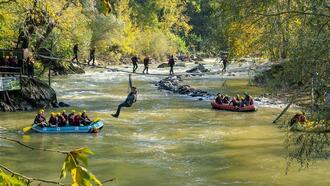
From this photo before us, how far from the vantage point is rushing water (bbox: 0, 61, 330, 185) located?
13.3m

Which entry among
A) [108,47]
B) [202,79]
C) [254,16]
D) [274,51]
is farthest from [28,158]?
[108,47]

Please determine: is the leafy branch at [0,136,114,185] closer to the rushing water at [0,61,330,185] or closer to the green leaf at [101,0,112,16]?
Result: the green leaf at [101,0,112,16]

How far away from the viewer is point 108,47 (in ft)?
167

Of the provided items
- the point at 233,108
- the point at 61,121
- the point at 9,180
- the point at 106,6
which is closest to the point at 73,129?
the point at 61,121

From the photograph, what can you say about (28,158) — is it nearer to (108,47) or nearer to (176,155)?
(176,155)

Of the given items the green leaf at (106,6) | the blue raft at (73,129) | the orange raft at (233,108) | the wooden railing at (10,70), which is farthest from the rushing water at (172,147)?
the green leaf at (106,6)

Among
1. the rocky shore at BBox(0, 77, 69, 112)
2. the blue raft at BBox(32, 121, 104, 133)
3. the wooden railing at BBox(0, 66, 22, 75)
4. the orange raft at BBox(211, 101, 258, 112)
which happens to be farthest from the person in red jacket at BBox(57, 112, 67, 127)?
the orange raft at BBox(211, 101, 258, 112)

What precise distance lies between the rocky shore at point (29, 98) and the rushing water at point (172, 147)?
95cm

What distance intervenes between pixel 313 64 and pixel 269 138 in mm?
10848

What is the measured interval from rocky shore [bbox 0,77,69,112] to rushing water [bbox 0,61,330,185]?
3.13 ft

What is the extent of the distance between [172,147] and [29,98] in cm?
1071

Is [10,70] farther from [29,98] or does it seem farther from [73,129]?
[73,129]

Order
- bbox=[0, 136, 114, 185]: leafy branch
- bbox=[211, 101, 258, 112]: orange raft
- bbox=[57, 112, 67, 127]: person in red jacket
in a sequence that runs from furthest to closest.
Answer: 1. bbox=[211, 101, 258, 112]: orange raft
2. bbox=[57, 112, 67, 127]: person in red jacket
3. bbox=[0, 136, 114, 185]: leafy branch

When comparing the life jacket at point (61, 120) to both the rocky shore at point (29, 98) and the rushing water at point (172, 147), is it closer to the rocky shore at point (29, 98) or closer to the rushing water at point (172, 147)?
the rushing water at point (172, 147)
